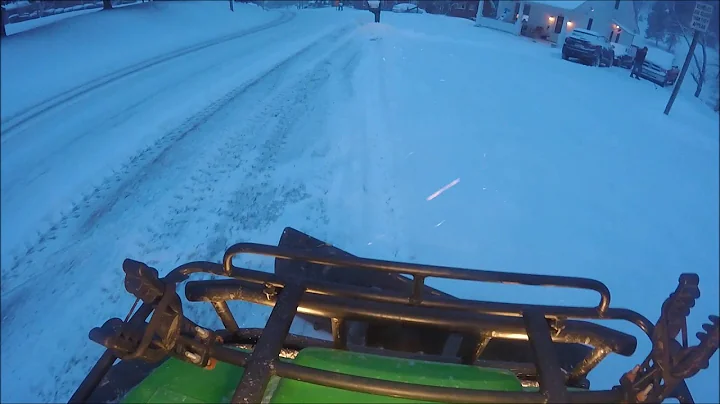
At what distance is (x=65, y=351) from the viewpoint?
407cm

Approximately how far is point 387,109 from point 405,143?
181 centimetres

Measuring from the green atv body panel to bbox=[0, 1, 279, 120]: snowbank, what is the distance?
6.38 metres

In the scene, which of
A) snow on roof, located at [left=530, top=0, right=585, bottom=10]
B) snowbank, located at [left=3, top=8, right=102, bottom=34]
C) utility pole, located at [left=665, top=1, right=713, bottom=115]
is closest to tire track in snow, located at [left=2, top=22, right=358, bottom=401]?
snowbank, located at [left=3, top=8, right=102, bottom=34]

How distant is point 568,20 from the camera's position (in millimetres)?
24156

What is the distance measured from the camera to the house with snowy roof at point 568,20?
2359cm

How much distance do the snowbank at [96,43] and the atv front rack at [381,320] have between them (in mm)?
6206

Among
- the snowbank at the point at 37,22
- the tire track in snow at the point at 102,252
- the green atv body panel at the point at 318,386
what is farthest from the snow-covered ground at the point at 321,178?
the green atv body panel at the point at 318,386

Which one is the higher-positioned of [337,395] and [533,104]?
[337,395]

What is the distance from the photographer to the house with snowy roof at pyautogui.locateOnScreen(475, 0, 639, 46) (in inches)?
929

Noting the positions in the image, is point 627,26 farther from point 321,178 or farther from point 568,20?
point 321,178

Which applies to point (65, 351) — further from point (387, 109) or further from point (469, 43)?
point (469, 43)

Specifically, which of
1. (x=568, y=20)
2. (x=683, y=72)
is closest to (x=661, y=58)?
(x=683, y=72)

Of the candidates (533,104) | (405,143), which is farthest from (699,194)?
(405,143)

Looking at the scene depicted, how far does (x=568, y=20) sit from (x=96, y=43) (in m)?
22.5
